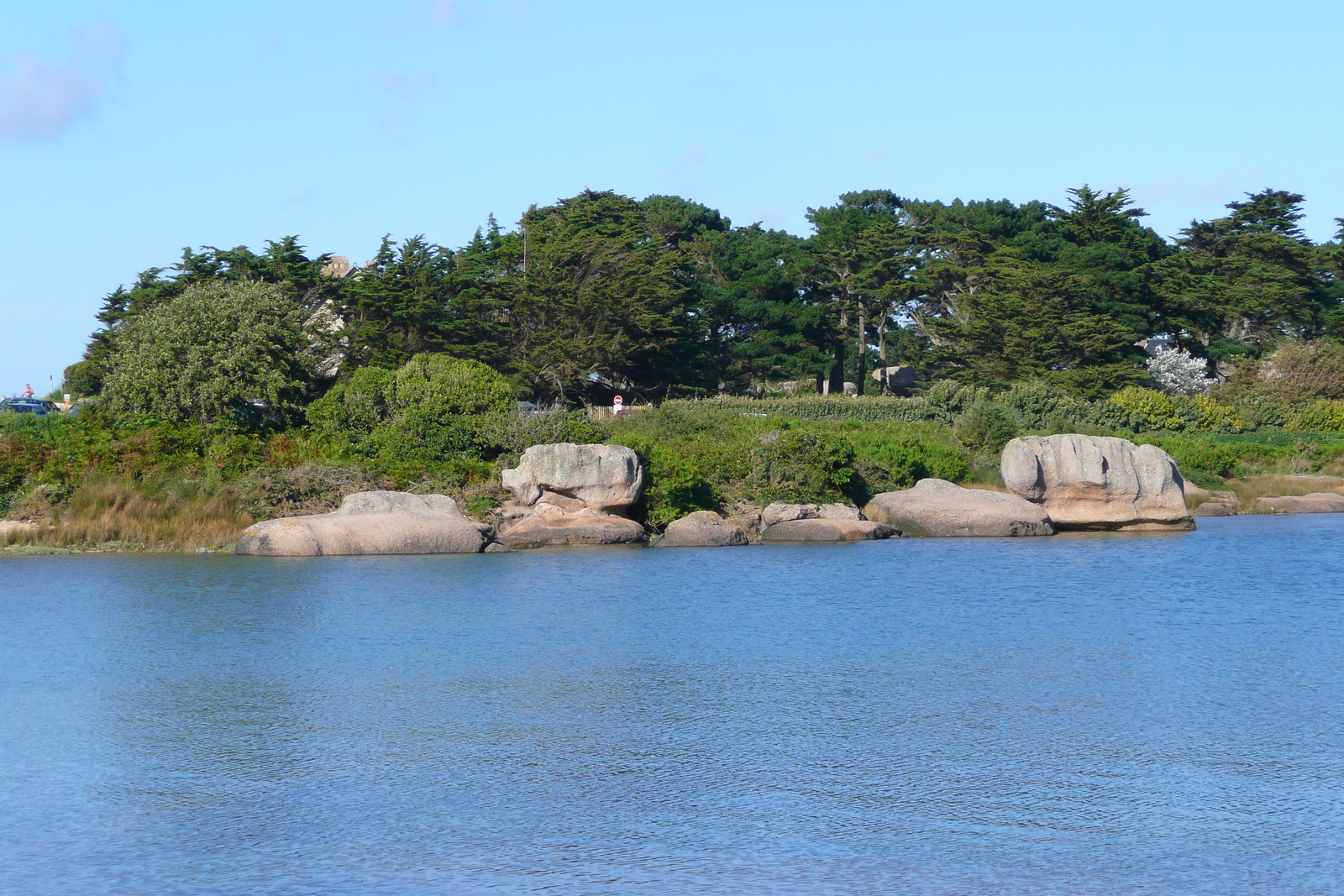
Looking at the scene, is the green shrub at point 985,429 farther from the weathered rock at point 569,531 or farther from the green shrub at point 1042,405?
the weathered rock at point 569,531

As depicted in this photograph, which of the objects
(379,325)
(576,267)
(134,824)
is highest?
(576,267)

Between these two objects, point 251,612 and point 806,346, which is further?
point 806,346

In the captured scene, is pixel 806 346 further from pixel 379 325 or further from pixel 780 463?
pixel 780 463

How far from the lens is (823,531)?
28062mm

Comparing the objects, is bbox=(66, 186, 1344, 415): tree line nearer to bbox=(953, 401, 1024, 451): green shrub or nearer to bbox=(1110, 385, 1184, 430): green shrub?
bbox=(1110, 385, 1184, 430): green shrub

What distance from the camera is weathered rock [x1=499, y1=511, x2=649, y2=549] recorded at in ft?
87.6

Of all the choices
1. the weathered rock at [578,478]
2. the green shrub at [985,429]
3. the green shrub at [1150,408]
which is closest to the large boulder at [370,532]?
the weathered rock at [578,478]

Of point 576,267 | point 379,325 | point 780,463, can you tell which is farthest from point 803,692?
point 576,267

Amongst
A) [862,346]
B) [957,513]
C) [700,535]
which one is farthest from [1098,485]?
[862,346]

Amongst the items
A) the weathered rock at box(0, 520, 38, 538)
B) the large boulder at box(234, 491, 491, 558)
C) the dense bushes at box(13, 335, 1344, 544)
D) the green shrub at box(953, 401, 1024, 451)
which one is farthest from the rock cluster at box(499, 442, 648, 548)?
the green shrub at box(953, 401, 1024, 451)

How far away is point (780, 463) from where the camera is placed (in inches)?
1204

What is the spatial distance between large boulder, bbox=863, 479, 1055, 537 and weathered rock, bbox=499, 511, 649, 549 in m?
6.36

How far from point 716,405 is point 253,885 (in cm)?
4198

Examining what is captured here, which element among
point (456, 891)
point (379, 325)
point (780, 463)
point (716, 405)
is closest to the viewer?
point (456, 891)
